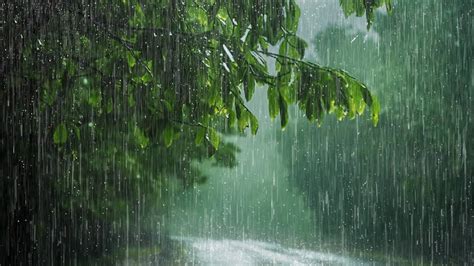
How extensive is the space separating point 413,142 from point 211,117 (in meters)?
17.8

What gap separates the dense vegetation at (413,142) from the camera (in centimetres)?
1859

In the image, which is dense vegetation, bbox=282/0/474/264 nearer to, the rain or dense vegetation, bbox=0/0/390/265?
the rain

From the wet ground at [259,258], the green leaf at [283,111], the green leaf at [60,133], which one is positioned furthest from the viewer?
the wet ground at [259,258]

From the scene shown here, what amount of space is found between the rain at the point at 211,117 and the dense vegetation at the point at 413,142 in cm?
6

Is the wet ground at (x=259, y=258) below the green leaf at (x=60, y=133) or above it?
below

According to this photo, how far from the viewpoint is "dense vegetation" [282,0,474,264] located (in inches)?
732

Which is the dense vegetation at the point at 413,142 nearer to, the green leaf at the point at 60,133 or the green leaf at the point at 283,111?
the green leaf at the point at 283,111

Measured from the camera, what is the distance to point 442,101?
63.3 feet

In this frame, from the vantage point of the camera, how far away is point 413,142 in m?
20.6

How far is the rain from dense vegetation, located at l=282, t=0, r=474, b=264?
61mm

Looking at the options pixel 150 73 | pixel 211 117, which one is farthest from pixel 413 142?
pixel 150 73

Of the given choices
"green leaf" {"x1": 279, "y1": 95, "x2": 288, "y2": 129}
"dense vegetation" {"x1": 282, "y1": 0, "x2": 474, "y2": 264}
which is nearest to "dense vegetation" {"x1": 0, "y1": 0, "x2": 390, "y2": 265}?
"green leaf" {"x1": 279, "y1": 95, "x2": 288, "y2": 129}

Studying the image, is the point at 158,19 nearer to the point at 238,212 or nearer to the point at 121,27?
the point at 121,27

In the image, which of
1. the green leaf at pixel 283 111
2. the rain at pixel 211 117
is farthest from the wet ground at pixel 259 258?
the green leaf at pixel 283 111
